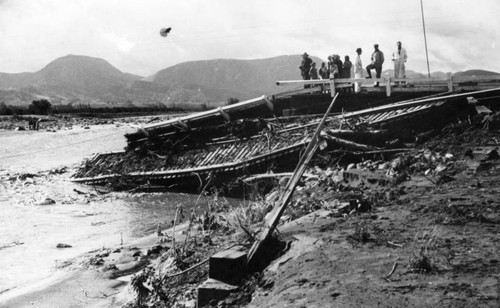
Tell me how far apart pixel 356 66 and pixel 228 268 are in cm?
1370

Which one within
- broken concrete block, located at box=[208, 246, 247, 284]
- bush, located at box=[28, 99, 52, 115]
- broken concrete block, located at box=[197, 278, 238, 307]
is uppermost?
bush, located at box=[28, 99, 52, 115]

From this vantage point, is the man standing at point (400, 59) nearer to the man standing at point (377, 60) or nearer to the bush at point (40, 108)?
the man standing at point (377, 60)

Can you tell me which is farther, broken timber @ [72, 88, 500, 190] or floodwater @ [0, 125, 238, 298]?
broken timber @ [72, 88, 500, 190]

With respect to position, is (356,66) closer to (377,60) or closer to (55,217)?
(377,60)

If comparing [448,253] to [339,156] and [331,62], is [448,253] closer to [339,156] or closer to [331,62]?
[339,156]

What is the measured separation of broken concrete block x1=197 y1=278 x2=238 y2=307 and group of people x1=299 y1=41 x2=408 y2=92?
11.8 m

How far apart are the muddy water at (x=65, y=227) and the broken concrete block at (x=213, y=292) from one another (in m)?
3.46

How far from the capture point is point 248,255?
4.91 m

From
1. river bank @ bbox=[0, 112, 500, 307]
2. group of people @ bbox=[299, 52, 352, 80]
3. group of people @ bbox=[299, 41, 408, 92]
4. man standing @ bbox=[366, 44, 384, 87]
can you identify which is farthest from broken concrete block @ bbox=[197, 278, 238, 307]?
man standing @ bbox=[366, 44, 384, 87]

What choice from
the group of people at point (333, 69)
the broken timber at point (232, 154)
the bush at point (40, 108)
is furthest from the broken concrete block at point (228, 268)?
the bush at point (40, 108)

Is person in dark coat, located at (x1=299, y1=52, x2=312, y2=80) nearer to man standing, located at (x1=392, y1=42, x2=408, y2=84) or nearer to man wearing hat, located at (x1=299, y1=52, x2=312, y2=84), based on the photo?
man wearing hat, located at (x1=299, y1=52, x2=312, y2=84)

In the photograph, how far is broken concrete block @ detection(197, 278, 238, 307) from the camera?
4.50m

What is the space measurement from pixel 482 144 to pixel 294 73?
161 meters

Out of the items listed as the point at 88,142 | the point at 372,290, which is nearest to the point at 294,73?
the point at 88,142
